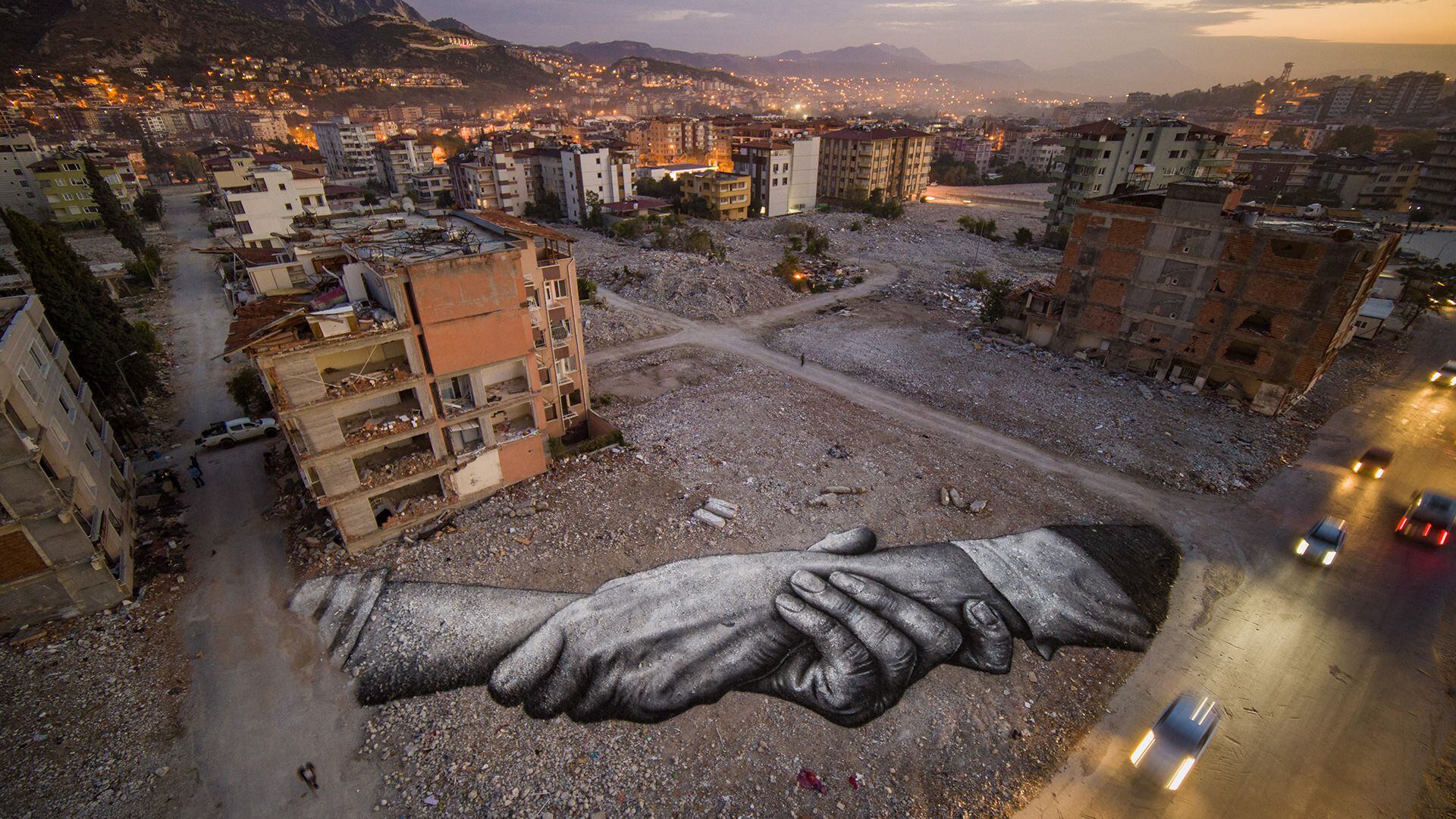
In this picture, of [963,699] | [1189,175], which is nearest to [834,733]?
[963,699]

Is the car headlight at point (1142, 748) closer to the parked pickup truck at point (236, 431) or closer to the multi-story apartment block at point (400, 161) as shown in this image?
the parked pickup truck at point (236, 431)

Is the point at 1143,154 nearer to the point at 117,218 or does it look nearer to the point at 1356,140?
the point at 1356,140

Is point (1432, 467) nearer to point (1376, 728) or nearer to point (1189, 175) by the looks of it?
point (1376, 728)

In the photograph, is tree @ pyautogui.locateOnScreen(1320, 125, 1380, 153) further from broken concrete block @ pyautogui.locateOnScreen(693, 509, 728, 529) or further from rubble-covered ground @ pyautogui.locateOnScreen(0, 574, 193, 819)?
rubble-covered ground @ pyautogui.locateOnScreen(0, 574, 193, 819)

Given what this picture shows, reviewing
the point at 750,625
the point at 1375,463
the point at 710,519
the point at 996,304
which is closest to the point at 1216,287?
the point at 1375,463

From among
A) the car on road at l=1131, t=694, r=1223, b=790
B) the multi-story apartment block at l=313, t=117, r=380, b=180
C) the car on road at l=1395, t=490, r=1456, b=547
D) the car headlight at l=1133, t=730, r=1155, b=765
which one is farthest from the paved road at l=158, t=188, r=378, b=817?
the multi-story apartment block at l=313, t=117, r=380, b=180

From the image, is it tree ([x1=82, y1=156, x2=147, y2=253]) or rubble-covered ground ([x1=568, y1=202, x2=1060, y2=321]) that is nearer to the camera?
rubble-covered ground ([x1=568, y1=202, x2=1060, y2=321])
